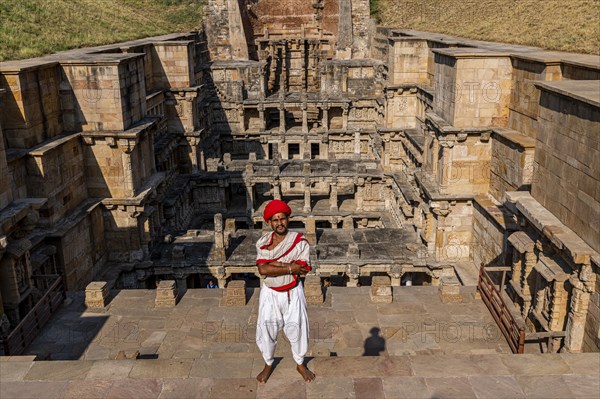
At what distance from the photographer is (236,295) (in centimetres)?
1409

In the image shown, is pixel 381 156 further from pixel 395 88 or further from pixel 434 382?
pixel 434 382

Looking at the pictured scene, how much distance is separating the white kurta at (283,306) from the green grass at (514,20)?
18.8m

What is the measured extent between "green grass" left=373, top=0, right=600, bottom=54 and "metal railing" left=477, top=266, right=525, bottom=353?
1285 cm

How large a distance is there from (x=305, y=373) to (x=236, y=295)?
6.83 meters

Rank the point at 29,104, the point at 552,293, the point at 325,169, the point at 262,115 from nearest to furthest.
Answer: the point at 552,293 → the point at 29,104 → the point at 325,169 → the point at 262,115

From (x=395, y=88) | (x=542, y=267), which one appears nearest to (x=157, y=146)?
(x=395, y=88)

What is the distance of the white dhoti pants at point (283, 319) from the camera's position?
7484 mm

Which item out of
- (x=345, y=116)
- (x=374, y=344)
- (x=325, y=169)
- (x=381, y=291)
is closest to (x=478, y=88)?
Result: (x=381, y=291)

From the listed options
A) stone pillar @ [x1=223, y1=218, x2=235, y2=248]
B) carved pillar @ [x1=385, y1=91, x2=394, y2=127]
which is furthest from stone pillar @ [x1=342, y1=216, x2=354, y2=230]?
stone pillar @ [x1=223, y1=218, x2=235, y2=248]

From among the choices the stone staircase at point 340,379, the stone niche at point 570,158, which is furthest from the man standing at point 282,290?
the stone niche at point 570,158

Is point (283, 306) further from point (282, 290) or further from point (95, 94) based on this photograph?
point (95, 94)

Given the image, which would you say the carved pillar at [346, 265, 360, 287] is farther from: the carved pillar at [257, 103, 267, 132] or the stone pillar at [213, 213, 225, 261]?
the carved pillar at [257, 103, 267, 132]

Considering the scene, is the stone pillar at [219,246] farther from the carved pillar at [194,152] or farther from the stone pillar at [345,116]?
the stone pillar at [345,116]

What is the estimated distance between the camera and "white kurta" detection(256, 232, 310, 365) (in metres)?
7.34
